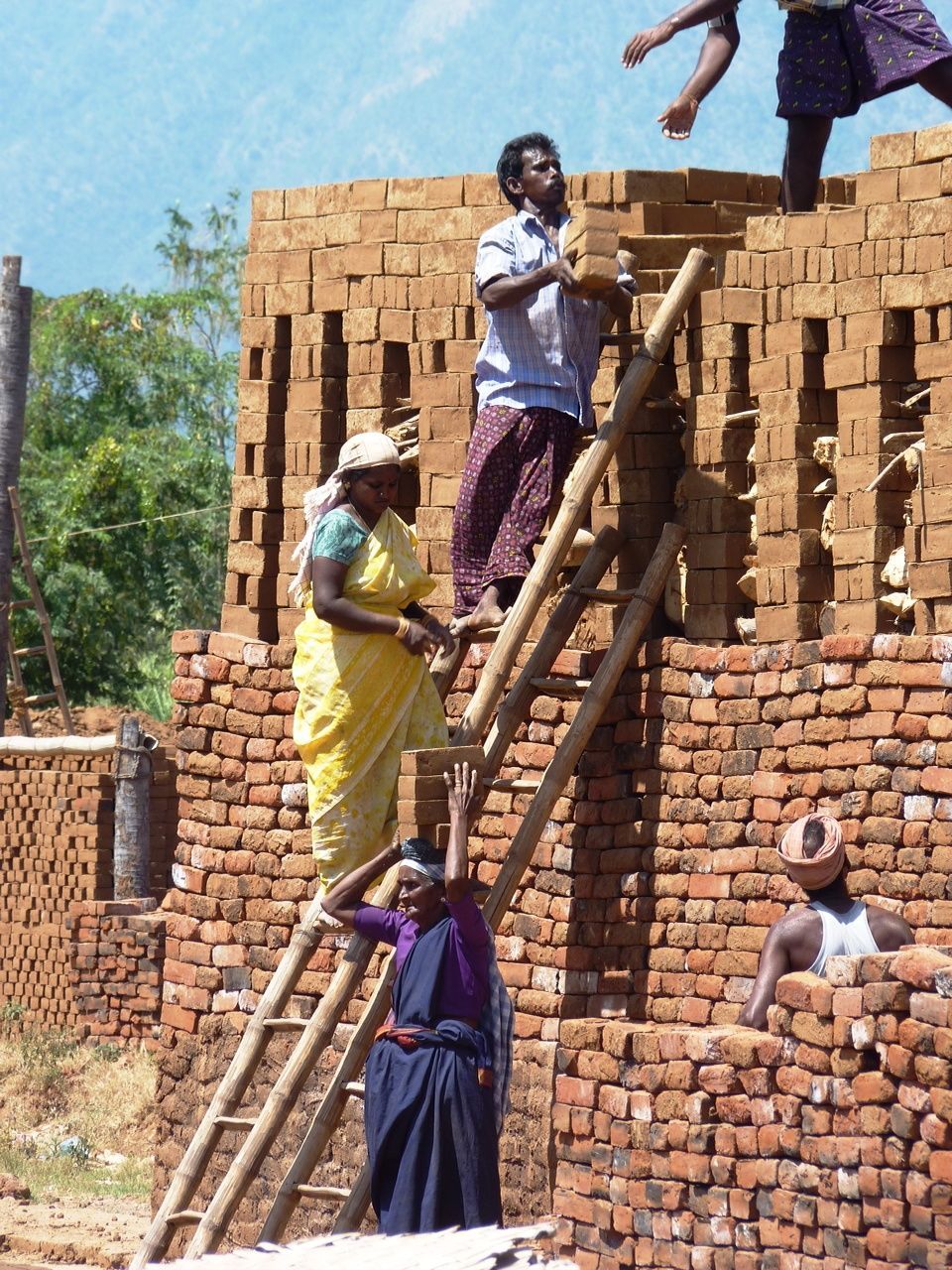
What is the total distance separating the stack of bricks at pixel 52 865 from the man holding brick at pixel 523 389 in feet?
29.3

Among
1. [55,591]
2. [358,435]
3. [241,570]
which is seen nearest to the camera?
[358,435]

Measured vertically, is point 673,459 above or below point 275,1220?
above

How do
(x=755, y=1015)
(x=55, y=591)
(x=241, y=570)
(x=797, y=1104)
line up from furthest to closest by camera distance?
(x=55, y=591)
(x=241, y=570)
(x=755, y=1015)
(x=797, y=1104)

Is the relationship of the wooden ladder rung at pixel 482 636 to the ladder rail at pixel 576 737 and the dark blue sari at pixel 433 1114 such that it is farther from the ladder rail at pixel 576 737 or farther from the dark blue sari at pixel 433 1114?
the dark blue sari at pixel 433 1114

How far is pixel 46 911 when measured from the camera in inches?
668

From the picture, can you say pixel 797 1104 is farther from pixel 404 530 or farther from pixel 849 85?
pixel 849 85

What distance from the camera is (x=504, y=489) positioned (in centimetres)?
820

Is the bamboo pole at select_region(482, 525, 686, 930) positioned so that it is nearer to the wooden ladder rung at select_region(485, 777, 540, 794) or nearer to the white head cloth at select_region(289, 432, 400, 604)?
the wooden ladder rung at select_region(485, 777, 540, 794)

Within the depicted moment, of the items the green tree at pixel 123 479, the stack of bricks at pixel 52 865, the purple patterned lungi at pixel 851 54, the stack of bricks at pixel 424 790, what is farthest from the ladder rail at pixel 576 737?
the green tree at pixel 123 479

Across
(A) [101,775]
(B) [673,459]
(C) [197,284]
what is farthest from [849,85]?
(C) [197,284]

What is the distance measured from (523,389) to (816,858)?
77.0 inches

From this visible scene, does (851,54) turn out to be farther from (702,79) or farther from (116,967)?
(116,967)

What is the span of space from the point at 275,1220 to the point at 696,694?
2.11 meters

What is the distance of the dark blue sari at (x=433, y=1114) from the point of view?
21.6 feet
